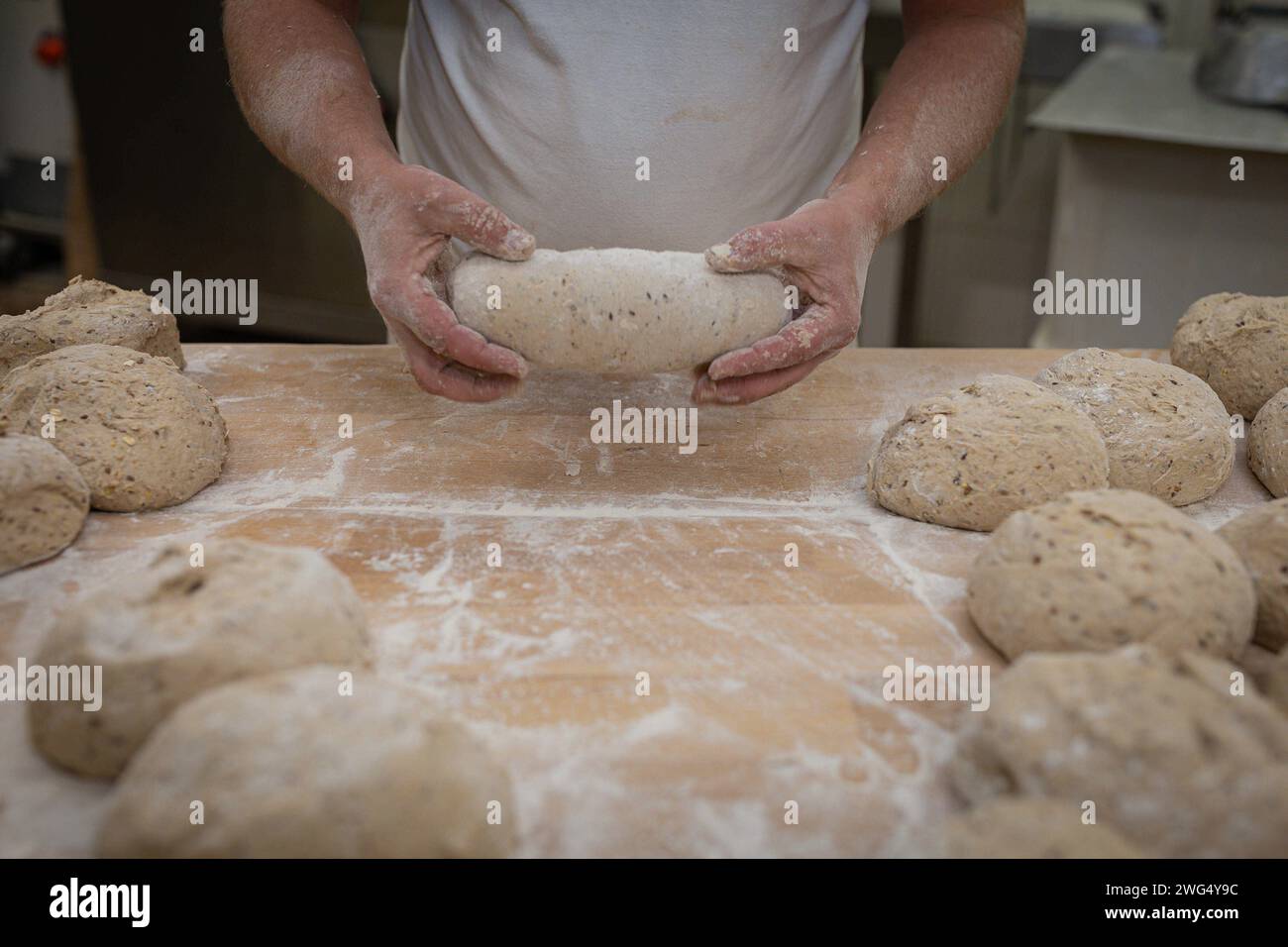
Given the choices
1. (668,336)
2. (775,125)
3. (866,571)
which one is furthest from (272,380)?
(866,571)

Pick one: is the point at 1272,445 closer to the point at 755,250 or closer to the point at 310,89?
the point at 755,250

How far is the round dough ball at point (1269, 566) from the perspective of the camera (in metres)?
1.51

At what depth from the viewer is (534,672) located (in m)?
1.45

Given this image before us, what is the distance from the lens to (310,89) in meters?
2.17

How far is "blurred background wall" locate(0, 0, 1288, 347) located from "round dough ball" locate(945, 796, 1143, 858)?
3.28m

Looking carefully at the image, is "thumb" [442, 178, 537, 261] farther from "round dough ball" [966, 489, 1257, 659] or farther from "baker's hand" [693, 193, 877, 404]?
"round dough ball" [966, 489, 1257, 659]

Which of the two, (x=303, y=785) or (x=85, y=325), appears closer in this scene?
(x=303, y=785)

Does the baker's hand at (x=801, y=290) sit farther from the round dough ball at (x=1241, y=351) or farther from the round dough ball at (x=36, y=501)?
the round dough ball at (x=36, y=501)

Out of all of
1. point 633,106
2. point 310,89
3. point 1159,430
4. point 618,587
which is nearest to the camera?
point 618,587

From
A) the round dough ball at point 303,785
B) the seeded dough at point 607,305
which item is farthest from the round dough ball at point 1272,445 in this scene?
the round dough ball at point 303,785

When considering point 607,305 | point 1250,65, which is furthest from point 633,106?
point 1250,65

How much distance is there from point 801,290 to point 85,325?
148 cm

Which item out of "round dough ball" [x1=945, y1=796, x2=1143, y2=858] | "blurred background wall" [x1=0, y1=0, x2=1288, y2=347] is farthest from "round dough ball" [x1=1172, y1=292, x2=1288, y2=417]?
"blurred background wall" [x1=0, y1=0, x2=1288, y2=347]

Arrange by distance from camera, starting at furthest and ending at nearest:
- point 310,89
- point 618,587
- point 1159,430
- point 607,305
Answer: point 310,89 → point 1159,430 → point 607,305 → point 618,587
